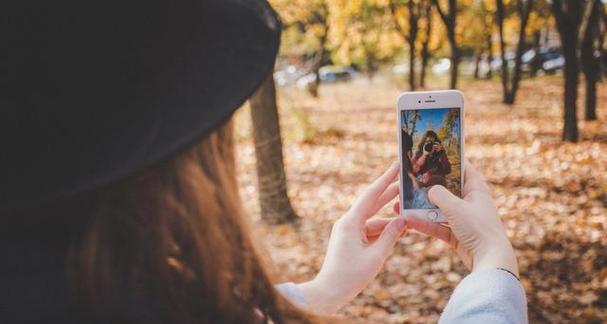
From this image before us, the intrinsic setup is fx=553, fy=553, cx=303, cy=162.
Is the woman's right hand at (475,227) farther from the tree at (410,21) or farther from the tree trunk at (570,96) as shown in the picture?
the tree at (410,21)

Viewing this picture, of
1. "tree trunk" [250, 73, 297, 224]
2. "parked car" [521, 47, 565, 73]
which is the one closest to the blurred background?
"tree trunk" [250, 73, 297, 224]

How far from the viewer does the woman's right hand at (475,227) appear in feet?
5.04

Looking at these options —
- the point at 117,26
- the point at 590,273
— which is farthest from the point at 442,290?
the point at 117,26

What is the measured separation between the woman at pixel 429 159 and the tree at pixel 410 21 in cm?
2324

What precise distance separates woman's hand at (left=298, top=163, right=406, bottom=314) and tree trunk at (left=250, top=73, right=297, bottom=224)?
14.4 feet

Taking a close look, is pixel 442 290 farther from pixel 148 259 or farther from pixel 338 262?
pixel 148 259

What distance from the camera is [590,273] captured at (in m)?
4.36

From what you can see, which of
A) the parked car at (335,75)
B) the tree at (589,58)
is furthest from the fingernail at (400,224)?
the parked car at (335,75)

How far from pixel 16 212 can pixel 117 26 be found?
1.01ft

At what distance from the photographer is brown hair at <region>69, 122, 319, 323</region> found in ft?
2.80

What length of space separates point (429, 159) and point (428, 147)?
45 mm

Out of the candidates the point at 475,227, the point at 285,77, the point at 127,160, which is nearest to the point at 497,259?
the point at 475,227

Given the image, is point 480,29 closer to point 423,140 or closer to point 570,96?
point 570,96

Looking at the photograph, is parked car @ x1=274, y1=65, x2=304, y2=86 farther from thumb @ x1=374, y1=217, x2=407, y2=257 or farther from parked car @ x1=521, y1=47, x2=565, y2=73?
parked car @ x1=521, y1=47, x2=565, y2=73
